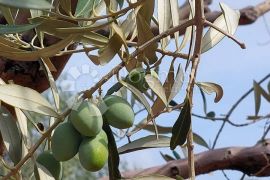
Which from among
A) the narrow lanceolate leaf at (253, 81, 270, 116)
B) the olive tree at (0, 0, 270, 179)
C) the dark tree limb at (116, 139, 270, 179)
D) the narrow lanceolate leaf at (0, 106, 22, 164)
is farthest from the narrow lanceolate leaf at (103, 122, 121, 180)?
the narrow lanceolate leaf at (253, 81, 270, 116)

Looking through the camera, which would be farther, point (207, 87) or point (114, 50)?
point (207, 87)

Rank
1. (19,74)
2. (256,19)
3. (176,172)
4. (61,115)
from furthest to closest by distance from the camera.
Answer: (256,19), (176,172), (19,74), (61,115)

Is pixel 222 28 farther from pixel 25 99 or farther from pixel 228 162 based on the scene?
pixel 228 162

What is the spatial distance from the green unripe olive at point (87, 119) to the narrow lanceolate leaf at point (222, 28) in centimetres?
19

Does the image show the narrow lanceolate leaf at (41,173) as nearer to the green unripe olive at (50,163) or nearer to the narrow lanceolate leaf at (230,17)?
the green unripe olive at (50,163)

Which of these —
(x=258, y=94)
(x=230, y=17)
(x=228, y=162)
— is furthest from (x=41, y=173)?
(x=258, y=94)

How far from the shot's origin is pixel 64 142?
2.09 ft

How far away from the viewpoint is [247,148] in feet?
4.53

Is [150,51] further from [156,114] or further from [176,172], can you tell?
[176,172]

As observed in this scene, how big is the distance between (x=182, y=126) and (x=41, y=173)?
147mm

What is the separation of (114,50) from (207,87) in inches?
5.9

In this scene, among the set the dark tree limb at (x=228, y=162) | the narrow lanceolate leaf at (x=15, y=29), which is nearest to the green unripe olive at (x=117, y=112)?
the narrow lanceolate leaf at (x=15, y=29)

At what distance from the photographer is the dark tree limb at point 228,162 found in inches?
53.1

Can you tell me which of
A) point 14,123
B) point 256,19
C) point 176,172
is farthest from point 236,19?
point 256,19
